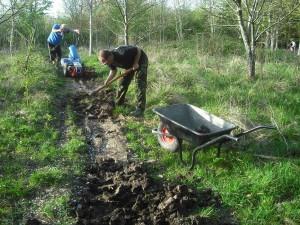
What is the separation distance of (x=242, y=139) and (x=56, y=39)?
29.6 ft

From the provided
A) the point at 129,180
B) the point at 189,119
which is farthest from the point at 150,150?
the point at 129,180

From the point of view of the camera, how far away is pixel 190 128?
6.42 meters

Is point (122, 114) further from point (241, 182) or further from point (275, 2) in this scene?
point (275, 2)

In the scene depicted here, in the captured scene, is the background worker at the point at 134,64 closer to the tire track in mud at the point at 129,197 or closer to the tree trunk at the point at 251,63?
the tire track in mud at the point at 129,197

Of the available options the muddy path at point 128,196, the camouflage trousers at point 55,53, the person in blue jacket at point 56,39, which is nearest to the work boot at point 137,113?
the muddy path at point 128,196

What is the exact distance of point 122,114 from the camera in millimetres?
8305

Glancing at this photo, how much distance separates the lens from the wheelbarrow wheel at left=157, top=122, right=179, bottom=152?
6.22 m

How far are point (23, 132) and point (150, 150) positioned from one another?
7.76 feet

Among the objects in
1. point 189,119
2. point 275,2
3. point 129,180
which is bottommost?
point 129,180

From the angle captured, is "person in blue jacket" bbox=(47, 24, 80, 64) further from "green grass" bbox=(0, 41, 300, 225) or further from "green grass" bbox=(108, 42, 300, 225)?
"green grass" bbox=(108, 42, 300, 225)

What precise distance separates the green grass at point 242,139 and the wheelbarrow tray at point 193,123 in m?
0.39

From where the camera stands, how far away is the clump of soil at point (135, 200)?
14.4 feet

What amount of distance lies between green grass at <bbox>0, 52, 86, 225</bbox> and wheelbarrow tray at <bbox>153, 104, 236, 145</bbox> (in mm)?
1502

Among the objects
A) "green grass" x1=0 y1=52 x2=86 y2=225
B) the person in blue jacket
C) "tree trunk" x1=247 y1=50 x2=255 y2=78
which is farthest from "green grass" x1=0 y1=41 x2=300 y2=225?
the person in blue jacket
